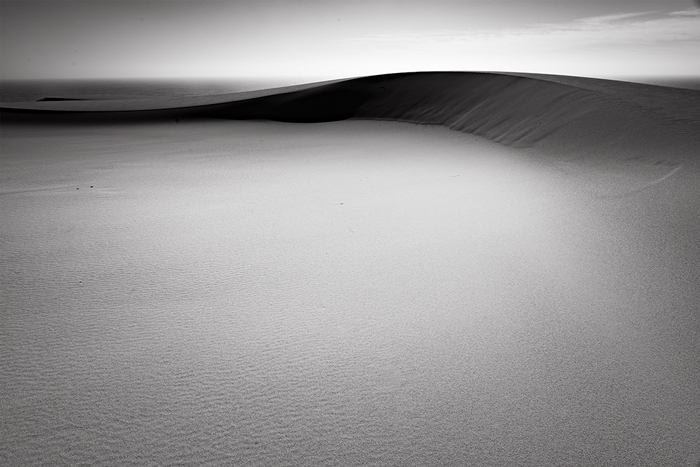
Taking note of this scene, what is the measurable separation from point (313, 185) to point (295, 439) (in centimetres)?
327

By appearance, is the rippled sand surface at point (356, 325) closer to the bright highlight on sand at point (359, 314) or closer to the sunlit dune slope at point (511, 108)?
the bright highlight on sand at point (359, 314)

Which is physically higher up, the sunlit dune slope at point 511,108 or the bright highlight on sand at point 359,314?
the sunlit dune slope at point 511,108

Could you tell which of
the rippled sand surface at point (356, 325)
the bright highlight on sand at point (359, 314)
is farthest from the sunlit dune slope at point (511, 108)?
the rippled sand surface at point (356, 325)

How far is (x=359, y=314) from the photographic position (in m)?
2.04

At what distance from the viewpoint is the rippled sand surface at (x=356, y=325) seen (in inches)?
52.8

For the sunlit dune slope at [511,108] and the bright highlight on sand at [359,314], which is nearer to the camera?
the bright highlight on sand at [359,314]

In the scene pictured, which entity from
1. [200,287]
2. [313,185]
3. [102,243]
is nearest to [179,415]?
[200,287]

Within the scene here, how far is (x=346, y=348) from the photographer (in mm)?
1773

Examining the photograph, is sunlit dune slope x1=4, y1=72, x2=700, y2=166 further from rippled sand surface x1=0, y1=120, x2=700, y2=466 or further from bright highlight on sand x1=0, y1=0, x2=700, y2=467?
rippled sand surface x1=0, y1=120, x2=700, y2=466

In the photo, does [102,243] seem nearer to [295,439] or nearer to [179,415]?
[179,415]

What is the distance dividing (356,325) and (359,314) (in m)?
0.10

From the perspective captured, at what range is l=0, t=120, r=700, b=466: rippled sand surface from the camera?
1.34 m

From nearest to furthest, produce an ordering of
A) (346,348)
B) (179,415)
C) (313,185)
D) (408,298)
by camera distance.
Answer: (179,415)
(346,348)
(408,298)
(313,185)

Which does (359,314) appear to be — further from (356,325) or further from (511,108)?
(511,108)
